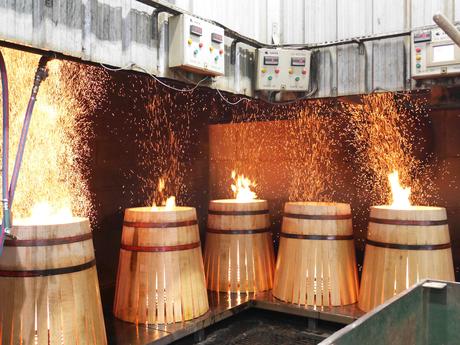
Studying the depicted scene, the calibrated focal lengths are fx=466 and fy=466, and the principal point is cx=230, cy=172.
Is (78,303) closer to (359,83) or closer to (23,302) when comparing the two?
(23,302)

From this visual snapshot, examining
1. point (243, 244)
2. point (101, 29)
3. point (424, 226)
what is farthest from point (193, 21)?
point (424, 226)

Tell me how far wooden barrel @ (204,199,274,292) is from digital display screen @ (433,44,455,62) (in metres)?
1.92

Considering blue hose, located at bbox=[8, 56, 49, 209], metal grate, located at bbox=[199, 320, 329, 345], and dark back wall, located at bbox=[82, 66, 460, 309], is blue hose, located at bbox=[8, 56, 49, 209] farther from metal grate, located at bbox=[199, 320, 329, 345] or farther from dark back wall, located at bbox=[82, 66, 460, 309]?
metal grate, located at bbox=[199, 320, 329, 345]

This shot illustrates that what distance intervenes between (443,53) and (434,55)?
67 millimetres

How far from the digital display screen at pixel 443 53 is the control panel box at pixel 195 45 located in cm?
165

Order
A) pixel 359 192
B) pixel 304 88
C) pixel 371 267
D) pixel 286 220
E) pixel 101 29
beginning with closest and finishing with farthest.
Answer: pixel 101 29, pixel 371 267, pixel 286 220, pixel 304 88, pixel 359 192

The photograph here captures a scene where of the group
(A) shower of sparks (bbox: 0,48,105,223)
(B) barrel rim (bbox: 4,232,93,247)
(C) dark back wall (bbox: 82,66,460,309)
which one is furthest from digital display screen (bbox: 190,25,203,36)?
(B) barrel rim (bbox: 4,232,93,247)

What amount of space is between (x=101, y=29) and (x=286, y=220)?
207 centimetres

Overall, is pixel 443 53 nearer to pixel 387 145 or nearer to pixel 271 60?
pixel 387 145

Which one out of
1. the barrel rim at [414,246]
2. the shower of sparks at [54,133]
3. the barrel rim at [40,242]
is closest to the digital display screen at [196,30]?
the shower of sparks at [54,133]

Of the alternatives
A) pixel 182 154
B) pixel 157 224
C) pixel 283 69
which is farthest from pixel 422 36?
pixel 182 154

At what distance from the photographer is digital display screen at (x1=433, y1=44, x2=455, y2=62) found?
358cm

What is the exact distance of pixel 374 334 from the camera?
75.2 inches

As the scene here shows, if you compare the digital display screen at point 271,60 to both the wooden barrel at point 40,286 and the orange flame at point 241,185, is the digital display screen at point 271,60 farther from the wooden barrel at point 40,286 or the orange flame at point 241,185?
the wooden barrel at point 40,286
